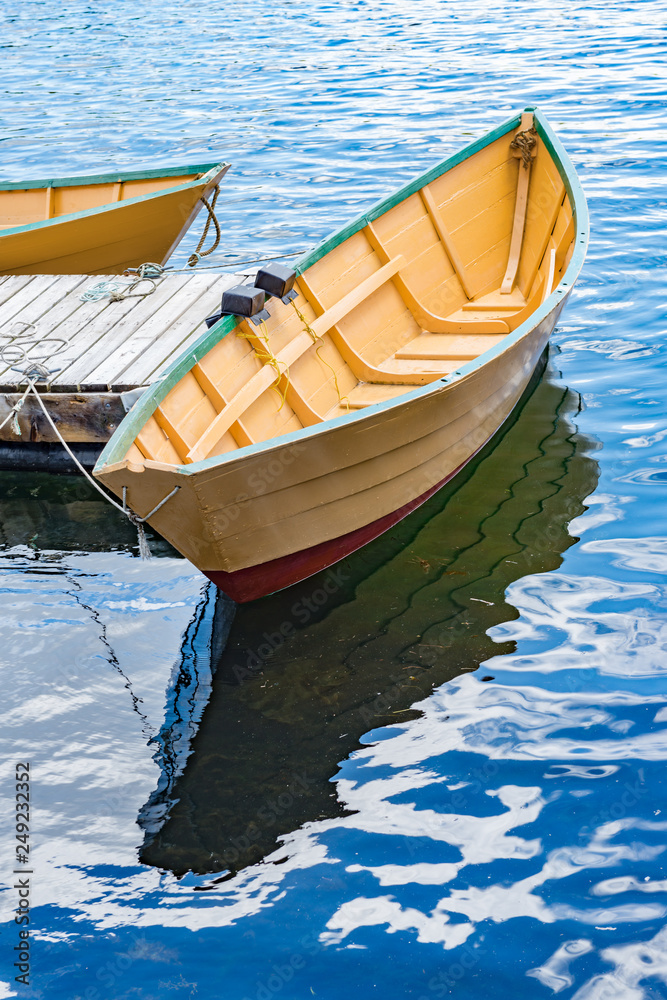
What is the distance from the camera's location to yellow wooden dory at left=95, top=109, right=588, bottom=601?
442cm

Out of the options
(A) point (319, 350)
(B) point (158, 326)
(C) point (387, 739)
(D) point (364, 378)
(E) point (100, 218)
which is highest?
(E) point (100, 218)

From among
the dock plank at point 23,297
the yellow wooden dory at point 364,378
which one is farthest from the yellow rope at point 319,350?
the dock plank at point 23,297

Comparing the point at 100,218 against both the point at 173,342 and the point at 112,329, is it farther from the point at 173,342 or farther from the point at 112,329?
the point at 173,342

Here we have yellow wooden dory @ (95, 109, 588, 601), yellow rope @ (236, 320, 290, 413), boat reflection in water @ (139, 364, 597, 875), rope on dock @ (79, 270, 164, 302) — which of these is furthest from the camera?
rope on dock @ (79, 270, 164, 302)

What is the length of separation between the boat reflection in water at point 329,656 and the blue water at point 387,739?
15 mm

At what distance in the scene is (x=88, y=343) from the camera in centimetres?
679

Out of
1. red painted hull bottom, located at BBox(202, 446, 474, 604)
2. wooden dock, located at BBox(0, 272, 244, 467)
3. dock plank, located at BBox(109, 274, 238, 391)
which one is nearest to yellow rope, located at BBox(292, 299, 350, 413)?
dock plank, located at BBox(109, 274, 238, 391)

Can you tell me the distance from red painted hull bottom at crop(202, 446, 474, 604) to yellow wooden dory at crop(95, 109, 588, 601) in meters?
0.01

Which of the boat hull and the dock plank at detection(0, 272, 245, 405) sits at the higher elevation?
the dock plank at detection(0, 272, 245, 405)

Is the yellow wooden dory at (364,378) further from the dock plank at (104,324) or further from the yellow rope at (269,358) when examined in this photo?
the dock plank at (104,324)

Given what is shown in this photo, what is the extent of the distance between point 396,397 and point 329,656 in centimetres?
151

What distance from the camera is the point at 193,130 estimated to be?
48.0 feet

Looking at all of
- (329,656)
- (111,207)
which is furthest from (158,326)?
(329,656)

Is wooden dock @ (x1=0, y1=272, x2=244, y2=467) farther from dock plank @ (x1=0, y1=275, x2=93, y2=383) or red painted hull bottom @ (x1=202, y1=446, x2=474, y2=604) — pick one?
red painted hull bottom @ (x1=202, y1=446, x2=474, y2=604)
